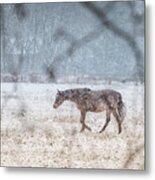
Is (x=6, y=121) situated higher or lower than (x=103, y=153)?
higher

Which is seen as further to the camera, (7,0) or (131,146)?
(7,0)

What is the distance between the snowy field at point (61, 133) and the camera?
166 cm

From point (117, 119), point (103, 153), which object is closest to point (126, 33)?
point (117, 119)

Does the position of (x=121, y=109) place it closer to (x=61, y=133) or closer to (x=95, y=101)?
(x=95, y=101)

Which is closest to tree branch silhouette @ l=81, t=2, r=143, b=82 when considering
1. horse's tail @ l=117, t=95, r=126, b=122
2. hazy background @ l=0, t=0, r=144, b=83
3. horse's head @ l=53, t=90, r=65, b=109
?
hazy background @ l=0, t=0, r=144, b=83

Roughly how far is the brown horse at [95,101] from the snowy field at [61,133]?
15mm

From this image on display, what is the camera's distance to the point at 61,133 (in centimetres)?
170

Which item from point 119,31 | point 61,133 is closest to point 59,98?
point 61,133

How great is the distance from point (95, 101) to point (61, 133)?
0.55 feet

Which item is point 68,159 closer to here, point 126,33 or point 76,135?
point 76,135

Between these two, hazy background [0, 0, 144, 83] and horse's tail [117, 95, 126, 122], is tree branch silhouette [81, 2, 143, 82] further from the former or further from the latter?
horse's tail [117, 95, 126, 122]

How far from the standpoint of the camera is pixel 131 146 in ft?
5.46

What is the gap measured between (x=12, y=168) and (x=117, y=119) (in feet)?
1.42

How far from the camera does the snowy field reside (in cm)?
166
